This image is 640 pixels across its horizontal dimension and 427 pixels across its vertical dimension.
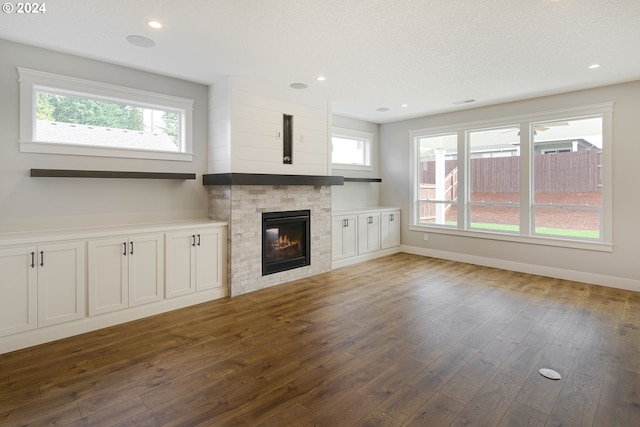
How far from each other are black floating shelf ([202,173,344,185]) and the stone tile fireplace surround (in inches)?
5.3

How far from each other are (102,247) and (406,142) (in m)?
5.84

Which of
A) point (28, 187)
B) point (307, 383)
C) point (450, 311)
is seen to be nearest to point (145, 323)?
point (28, 187)

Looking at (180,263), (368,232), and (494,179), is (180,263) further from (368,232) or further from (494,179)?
(494,179)

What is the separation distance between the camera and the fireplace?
4.80 m

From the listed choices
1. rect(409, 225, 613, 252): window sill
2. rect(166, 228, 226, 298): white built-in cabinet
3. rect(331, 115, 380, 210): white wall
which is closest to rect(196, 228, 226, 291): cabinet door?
rect(166, 228, 226, 298): white built-in cabinet

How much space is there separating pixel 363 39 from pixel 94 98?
3.14 m

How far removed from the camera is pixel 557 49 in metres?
3.52

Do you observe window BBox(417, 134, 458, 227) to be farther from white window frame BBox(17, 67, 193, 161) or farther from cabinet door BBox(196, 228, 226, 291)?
white window frame BBox(17, 67, 193, 161)

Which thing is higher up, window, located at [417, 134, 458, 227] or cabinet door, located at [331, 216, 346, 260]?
window, located at [417, 134, 458, 227]

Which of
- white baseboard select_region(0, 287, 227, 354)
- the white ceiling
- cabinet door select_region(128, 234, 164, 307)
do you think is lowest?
white baseboard select_region(0, 287, 227, 354)

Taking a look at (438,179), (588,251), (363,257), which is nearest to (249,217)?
(363,257)

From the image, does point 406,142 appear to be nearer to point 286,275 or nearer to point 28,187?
point 286,275

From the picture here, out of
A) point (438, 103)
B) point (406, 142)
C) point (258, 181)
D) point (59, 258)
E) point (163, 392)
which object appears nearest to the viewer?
point (163, 392)

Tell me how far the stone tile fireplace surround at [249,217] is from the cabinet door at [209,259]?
5.5 inches
